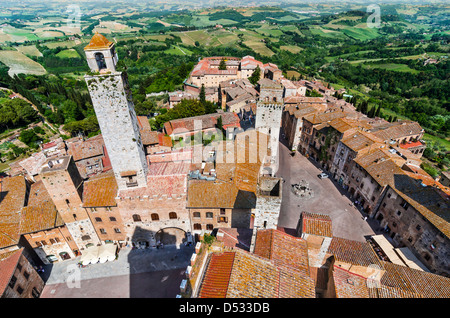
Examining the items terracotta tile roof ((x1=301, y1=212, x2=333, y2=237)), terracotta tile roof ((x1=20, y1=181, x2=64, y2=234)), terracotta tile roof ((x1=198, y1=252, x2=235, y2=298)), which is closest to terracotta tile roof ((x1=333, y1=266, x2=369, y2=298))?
terracotta tile roof ((x1=301, y1=212, x2=333, y2=237))

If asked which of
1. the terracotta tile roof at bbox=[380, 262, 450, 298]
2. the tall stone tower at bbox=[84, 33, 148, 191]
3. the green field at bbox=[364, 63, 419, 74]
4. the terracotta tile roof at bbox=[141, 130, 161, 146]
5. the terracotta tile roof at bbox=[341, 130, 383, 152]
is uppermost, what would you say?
the tall stone tower at bbox=[84, 33, 148, 191]

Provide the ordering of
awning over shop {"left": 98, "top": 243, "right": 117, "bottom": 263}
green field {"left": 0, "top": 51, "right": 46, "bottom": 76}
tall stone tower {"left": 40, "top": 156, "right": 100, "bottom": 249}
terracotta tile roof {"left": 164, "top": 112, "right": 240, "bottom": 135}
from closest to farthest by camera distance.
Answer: tall stone tower {"left": 40, "top": 156, "right": 100, "bottom": 249} → awning over shop {"left": 98, "top": 243, "right": 117, "bottom": 263} → terracotta tile roof {"left": 164, "top": 112, "right": 240, "bottom": 135} → green field {"left": 0, "top": 51, "right": 46, "bottom": 76}

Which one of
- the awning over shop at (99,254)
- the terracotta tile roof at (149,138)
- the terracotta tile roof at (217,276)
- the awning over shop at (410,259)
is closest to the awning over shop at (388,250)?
the awning over shop at (410,259)

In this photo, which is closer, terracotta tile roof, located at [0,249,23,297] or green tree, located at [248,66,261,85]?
terracotta tile roof, located at [0,249,23,297]

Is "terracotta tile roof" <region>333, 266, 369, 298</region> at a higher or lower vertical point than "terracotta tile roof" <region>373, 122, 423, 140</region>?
higher

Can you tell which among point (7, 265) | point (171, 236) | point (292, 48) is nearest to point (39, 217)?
point (7, 265)

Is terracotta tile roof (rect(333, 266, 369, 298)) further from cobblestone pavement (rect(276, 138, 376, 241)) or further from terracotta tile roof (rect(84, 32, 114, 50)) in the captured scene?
terracotta tile roof (rect(84, 32, 114, 50))

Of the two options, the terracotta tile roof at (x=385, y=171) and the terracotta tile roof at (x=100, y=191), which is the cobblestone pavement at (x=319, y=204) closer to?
the terracotta tile roof at (x=385, y=171)
